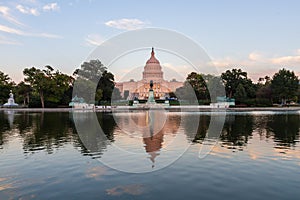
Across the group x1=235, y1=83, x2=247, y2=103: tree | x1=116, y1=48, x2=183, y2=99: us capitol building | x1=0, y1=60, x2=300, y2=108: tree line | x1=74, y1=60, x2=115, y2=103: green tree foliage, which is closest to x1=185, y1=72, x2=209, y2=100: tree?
x1=0, y1=60, x2=300, y2=108: tree line

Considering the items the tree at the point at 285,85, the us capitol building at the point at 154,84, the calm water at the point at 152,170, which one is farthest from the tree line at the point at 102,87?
the calm water at the point at 152,170

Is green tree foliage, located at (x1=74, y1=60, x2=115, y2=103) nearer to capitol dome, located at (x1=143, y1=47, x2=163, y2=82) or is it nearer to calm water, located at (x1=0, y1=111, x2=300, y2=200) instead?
capitol dome, located at (x1=143, y1=47, x2=163, y2=82)

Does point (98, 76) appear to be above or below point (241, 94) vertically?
above

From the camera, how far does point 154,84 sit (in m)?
118

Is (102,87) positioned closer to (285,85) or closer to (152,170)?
(285,85)

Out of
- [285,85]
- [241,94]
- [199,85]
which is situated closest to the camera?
[285,85]

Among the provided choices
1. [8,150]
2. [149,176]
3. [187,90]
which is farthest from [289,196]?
[187,90]

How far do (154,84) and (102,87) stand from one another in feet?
151

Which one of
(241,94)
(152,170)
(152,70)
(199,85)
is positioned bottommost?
(152,170)

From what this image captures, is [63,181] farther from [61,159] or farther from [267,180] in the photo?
[267,180]

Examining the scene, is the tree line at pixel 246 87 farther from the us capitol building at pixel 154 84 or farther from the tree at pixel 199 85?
the us capitol building at pixel 154 84

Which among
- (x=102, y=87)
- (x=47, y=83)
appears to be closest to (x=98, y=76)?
(x=102, y=87)

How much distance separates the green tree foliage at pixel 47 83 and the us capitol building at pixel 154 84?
5952 cm

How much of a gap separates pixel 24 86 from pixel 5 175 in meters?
64.9
